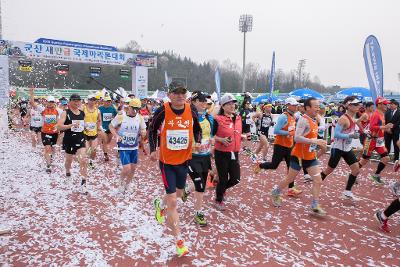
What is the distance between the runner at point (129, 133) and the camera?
22.0 feet

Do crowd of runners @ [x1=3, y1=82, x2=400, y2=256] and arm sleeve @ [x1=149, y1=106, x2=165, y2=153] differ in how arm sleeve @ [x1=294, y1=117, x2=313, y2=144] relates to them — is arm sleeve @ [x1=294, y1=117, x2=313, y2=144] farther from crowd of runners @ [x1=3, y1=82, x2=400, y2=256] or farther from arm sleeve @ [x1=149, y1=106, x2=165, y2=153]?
arm sleeve @ [x1=149, y1=106, x2=165, y2=153]

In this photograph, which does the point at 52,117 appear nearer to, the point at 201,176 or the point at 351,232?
the point at 201,176

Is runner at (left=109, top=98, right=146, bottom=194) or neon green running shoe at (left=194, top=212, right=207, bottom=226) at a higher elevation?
runner at (left=109, top=98, right=146, bottom=194)

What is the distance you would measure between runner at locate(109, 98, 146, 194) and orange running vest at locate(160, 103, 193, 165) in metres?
2.47

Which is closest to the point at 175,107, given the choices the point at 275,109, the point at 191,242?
the point at 191,242

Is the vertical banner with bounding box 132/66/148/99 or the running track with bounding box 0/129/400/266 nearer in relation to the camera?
the running track with bounding box 0/129/400/266

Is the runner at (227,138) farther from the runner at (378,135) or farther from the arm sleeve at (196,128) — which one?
the runner at (378,135)

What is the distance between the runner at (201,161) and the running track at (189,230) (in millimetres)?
313

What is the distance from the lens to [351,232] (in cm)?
518

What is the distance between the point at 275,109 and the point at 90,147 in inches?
585

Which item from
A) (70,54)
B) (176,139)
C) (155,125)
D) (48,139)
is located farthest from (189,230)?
(70,54)

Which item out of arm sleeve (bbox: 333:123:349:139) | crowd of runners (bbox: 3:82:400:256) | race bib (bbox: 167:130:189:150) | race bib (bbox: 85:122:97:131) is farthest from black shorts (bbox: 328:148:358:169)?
race bib (bbox: 85:122:97:131)

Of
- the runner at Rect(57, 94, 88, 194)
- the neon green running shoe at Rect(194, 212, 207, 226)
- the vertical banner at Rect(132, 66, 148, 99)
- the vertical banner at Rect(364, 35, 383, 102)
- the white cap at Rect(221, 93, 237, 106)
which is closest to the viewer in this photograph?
the neon green running shoe at Rect(194, 212, 207, 226)

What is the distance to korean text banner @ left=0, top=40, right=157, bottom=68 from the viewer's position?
24516mm
